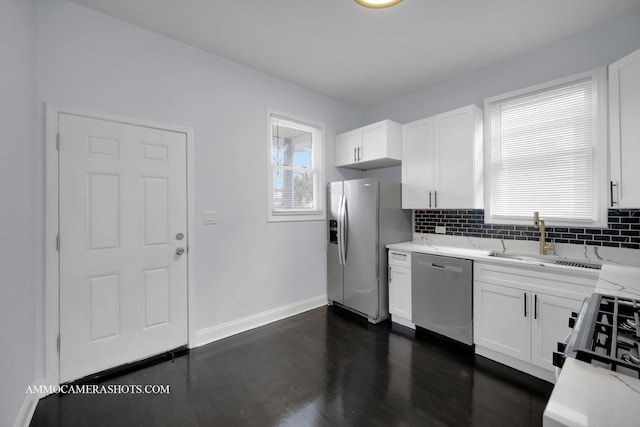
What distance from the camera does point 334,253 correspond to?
367cm

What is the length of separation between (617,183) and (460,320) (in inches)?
60.5

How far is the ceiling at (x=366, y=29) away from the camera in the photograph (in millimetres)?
2094

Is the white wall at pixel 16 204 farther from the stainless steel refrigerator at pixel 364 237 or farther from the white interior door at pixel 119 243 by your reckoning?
the stainless steel refrigerator at pixel 364 237

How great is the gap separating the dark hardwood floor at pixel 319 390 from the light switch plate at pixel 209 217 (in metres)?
1.18

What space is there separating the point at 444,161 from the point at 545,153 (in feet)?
2.81

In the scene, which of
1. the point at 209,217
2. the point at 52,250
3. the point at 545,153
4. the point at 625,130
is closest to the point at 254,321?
the point at 209,217

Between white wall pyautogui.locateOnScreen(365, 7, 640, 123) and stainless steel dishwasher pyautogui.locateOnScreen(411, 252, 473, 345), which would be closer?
white wall pyautogui.locateOnScreen(365, 7, 640, 123)

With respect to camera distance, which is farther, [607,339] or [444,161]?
[444,161]

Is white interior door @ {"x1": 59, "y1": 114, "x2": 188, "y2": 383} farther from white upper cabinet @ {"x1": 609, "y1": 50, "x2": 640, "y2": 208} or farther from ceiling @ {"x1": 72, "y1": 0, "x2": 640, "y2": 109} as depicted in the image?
white upper cabinet @ {"x1": 609, "y1": 50, "x2": 640, "y2": 208}

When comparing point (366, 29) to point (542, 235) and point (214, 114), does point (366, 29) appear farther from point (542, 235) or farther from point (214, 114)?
point (542, 235)

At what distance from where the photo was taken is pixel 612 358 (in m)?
0.73

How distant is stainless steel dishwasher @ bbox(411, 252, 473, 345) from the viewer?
254 cm

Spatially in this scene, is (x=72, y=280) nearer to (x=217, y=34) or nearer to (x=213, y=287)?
(x=213, y=287)

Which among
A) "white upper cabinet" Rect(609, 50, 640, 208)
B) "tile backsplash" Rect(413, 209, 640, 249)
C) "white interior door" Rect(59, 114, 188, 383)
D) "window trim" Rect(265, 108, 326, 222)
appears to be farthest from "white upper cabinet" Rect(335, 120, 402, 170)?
"white interior door" Rect(59, 114, 188, 383)
